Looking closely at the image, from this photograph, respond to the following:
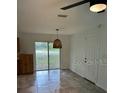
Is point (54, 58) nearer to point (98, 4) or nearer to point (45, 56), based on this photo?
point (45, 56)

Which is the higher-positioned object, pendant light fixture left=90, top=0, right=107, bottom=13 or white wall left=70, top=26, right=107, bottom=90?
pendant light fixture left=90, top=0, right=107, bottom=13

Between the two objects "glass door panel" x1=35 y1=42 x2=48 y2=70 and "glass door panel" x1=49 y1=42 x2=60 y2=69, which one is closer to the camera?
"glass door panel" x1=35 y1=42 x2=48 y2=70

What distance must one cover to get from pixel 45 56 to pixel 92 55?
351 centimetres

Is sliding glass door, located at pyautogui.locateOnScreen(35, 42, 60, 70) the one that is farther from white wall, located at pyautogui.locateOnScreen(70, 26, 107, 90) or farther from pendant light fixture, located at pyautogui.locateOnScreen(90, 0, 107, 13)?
pendant light fixture, located at pyautogui.locateOnScreen(90, 0, 107, 13)

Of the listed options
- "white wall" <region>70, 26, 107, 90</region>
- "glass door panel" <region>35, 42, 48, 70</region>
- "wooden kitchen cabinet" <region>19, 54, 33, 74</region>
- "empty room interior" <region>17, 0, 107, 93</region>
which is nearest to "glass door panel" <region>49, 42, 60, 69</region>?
"empty room interior" <region>17, 0, 107, 93</region>

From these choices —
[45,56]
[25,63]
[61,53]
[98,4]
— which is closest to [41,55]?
[45,56]

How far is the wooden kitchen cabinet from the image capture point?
747cm

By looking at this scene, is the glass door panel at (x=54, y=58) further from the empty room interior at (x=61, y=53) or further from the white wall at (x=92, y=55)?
the white wall at (x=92, y=55)

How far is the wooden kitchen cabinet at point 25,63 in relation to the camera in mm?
7467

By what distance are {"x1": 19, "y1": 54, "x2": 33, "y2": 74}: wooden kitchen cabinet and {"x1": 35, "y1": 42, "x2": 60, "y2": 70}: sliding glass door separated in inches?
27.3
